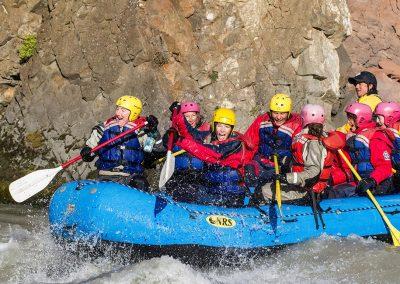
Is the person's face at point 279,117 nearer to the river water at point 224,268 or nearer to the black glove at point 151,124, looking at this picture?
the black glove at point 151,124

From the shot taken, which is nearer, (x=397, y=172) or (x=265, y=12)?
(x=397, y=172)

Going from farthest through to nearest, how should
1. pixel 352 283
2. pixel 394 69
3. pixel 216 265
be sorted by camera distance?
pixel 394 69 < pixel 216 265 < pixel 352 283

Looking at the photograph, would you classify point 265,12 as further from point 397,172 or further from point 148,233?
point 148,233

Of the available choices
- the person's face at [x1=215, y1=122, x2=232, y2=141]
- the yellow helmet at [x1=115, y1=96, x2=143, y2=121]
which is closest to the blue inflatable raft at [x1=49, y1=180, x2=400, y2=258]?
the person's face at [x1=215, y1=122, x2=232, y2=141]

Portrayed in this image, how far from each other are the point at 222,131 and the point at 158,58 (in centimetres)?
476

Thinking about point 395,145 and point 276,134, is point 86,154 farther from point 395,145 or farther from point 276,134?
point 395,145

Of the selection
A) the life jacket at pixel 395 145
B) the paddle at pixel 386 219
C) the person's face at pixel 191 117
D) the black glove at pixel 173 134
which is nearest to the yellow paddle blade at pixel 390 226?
the paddle at pixel 386 219

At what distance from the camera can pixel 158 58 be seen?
11102mm

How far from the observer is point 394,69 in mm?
15359

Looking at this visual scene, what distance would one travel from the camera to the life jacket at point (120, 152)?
694 centimetres

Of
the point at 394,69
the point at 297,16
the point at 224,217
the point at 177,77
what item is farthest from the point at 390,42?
the point at 224,217

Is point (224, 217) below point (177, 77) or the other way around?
the other way around

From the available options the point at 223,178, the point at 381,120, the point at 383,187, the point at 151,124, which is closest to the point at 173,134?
the point at 151,124

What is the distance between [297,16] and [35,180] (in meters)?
7.24
